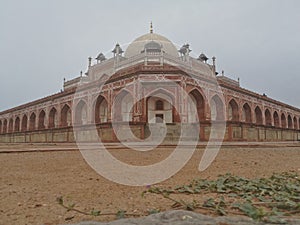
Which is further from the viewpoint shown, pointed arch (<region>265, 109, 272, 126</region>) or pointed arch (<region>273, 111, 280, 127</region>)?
pointed arch (<region>273, 111, 280, 127</region>)

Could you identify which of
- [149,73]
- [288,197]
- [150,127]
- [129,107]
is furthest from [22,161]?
[129,107]

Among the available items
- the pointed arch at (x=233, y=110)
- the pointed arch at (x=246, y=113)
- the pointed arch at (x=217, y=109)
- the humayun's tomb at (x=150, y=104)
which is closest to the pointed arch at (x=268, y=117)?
the humayun's tomb at (x=150, y=104)

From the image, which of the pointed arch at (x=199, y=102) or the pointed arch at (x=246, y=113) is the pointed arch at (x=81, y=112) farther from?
the pointed arch at (x=246, y=113)

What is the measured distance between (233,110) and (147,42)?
9.49 meters

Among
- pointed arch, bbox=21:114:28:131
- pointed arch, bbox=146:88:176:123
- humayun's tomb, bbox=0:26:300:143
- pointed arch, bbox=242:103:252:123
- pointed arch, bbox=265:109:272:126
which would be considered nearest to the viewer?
humayun's tomb, bbox=0:26:300:143

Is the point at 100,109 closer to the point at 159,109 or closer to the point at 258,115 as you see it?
the point at 159,109

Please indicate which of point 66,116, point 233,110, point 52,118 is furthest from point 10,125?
point 233,110

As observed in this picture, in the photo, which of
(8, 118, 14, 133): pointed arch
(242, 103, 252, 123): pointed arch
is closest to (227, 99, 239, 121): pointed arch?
(242, 103, 252, 123): pointed arch

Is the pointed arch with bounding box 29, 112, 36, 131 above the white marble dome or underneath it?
underneath

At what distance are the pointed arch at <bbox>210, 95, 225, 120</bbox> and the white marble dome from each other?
21.0ft

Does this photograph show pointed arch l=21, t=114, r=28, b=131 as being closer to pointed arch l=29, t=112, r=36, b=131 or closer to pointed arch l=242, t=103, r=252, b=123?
pointed arch l=29, t=112, r=36, b=131

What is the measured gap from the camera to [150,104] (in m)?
19.3

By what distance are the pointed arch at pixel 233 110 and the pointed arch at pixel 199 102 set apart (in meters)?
3.93

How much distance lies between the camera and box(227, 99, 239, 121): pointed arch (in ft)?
72.3
